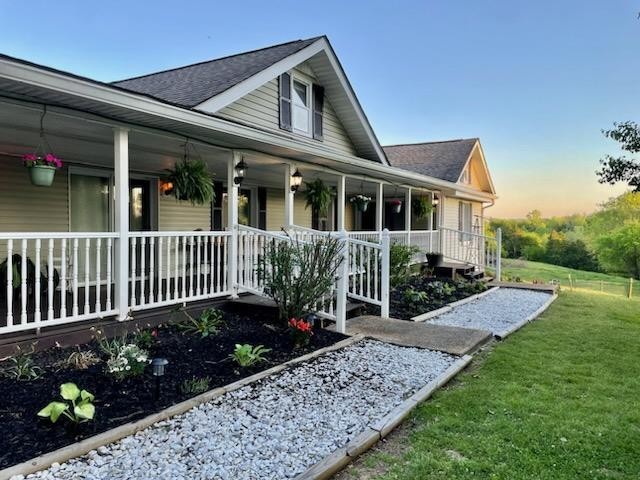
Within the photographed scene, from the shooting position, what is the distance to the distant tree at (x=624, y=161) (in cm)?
773

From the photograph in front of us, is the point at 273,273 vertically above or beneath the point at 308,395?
above

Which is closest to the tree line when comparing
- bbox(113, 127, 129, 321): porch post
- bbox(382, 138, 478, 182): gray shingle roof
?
bbox(382, 138, 478, 182): gray shingle roof

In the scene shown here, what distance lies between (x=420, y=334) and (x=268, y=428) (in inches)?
137

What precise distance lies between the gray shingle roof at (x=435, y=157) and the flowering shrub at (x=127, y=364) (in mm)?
13892

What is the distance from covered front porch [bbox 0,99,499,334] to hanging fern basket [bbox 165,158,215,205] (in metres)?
0.24

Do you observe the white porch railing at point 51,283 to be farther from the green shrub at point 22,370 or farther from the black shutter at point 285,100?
the black shutter at point 285,100

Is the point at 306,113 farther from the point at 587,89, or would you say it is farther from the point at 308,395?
the point at 587,89

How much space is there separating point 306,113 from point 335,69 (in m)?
1.18

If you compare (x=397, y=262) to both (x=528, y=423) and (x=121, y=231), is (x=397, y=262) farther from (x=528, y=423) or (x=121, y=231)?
(x=528, y=423)

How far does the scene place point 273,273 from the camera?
5.91m

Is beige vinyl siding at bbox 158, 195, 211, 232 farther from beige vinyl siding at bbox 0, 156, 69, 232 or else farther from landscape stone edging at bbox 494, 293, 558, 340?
landscape stone edging at bbox 494, 293, 558, 340

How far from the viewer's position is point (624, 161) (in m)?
7.96

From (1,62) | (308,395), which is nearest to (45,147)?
(1,62)

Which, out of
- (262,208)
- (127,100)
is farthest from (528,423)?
(262,208)
